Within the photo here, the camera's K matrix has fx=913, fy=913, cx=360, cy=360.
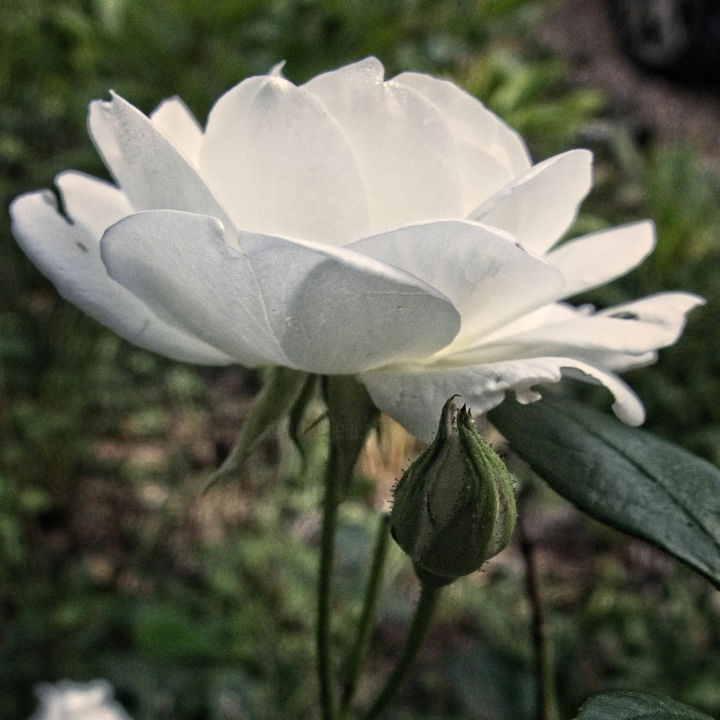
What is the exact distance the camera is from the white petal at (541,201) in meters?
0.32

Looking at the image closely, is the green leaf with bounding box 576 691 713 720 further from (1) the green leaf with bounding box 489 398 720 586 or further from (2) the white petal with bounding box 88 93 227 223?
(2) the white petal with bounding box 88 93 227 223

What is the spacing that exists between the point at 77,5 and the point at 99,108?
1500mm

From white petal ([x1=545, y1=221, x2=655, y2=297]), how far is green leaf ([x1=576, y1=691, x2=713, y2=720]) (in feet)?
0.59

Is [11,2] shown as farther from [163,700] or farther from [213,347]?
[213,347]

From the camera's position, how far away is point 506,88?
1437 millimetres

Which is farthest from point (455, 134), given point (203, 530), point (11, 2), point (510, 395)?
point (11, 2)

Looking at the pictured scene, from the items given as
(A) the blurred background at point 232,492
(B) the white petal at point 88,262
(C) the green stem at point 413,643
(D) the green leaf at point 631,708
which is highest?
(B) the white petal at point 88,262

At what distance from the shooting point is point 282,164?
337 mm

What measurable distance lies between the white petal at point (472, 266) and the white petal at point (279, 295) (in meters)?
0.02

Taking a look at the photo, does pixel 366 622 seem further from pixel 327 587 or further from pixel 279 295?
pixel 279 295

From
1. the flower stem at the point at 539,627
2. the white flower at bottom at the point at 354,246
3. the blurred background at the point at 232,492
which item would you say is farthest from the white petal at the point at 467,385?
the blurred background at the point at 232,492

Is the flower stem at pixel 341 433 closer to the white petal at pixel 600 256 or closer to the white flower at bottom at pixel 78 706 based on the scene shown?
the white petal at pixel 600 256

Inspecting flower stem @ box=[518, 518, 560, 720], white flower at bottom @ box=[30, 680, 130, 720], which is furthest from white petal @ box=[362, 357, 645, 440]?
white flower at bottom @ box=[30, 680, 130, 720]

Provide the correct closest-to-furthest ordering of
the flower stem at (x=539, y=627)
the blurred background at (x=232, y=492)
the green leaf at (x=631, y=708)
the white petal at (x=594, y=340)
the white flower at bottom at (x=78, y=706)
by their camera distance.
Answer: the green leaf at (x=631, y=708) → the white petal at (x=594, y=340) → the flower stem at (x=539, y=627) → the white flower at bottom at (x=78, y=706) → the blurred background at (x=232, y=492)
